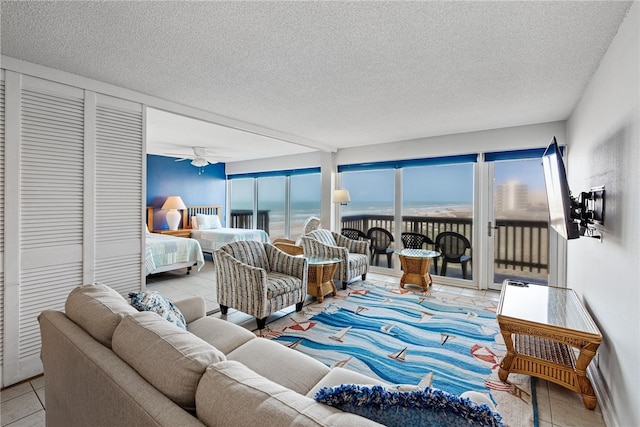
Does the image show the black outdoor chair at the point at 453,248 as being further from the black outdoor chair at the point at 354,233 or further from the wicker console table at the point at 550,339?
the wicker console table at the point at 550,339

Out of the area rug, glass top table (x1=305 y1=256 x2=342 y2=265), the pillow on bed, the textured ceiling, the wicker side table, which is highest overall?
the textured ceiling

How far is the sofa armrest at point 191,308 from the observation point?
7.22ft

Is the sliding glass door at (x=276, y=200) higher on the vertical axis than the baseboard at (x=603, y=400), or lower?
higher

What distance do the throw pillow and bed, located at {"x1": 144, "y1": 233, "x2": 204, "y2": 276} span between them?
4.53 metres

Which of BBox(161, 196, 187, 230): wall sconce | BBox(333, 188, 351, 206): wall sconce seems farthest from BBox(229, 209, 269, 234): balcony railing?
BBox(333, 188, 351, 206): wall sconce

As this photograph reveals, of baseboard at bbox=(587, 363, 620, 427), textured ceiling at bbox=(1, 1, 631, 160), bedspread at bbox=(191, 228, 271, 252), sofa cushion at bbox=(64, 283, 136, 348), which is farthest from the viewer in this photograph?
bedspread at bbox=(191, 228, 271, 252)

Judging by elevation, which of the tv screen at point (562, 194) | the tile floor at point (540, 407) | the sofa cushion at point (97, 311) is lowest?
the tile floor at point (540, 407)

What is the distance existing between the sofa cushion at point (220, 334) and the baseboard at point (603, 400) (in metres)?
2.20

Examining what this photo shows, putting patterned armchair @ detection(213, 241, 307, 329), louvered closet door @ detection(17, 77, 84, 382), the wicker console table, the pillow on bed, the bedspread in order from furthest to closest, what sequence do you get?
the pillow on bed, the bedspread, patterned armchair @ detection(213, 241, 307, 329), louvered closet door @ detection(17, 77, 84, 382), the wicker console table

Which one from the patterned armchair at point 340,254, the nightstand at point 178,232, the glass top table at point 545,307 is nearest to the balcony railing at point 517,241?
the patterned armchair at point 340,254

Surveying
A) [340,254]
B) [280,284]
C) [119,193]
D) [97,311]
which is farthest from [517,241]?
[119,193]

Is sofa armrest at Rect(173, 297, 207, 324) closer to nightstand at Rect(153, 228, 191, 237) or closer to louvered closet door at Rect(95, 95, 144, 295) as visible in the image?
louvered closet door at Rect(95, 95, 144, 295)

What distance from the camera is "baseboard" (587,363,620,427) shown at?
5.86 ft

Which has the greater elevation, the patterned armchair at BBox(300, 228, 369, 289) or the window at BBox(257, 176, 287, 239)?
the window at BBox(257, 176, 287, 239)
